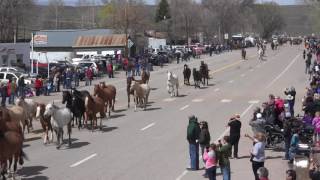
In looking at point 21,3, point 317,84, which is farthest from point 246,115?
point 21,3

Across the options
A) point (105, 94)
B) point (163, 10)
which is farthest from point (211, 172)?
point (163, 10)

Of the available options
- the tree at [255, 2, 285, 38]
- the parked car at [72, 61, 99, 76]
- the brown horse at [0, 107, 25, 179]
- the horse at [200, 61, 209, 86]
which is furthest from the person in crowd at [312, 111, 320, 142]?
the tree at [255, 2, 285, 38]

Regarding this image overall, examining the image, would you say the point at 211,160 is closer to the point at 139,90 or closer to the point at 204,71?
the point at 139,90

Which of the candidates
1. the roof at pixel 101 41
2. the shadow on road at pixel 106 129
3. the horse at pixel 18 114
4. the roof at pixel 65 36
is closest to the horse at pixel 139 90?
the shadow on road at pixel 106 129

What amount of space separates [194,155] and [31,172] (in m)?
5.21

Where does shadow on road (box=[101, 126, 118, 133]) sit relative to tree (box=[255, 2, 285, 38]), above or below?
below

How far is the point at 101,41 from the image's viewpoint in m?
90.9

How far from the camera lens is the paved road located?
21.2m

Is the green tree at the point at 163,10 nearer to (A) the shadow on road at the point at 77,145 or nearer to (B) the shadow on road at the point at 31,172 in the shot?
(A) the shadow on road at the point at 77,145

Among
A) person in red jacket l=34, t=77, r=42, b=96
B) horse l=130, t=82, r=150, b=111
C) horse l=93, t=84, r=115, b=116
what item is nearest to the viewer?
horse l=93, t=84, r=115, b=116

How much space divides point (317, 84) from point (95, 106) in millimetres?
13054

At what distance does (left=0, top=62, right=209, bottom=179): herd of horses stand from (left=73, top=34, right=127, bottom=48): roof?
51.1 meters

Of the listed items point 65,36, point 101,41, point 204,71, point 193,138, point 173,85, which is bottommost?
point 173,85

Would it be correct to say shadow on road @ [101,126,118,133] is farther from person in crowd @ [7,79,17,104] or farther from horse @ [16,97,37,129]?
person in crowd @ [7,79,17,104]
